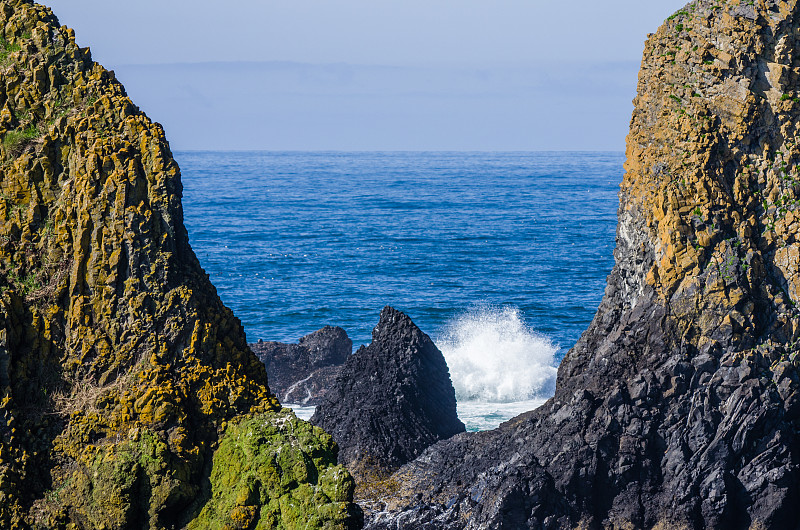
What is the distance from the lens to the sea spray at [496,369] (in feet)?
138

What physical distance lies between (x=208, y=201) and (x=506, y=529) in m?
108

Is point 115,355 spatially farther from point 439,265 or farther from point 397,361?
point 439,265

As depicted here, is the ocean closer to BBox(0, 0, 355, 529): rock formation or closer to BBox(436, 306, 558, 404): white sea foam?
BBox(436, 306, 558, 404): white sea foam

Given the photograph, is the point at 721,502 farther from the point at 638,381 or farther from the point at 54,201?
the point at 54,201

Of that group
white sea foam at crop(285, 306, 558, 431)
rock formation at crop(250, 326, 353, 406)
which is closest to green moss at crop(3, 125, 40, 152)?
white sea foam at crop(285, 306, 558, 431)

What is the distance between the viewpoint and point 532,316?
205ft

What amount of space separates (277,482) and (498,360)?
114 feet

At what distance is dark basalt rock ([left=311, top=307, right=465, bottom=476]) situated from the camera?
26.8 metres

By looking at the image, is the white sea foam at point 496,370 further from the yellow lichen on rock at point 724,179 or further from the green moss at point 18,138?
the green moss at point 18,138

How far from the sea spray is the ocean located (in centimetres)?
9

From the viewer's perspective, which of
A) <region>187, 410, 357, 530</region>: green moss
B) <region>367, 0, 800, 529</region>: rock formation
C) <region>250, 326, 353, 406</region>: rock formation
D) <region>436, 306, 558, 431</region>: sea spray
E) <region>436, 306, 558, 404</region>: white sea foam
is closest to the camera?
<region>187, 410, 357, 530</region>: green moss

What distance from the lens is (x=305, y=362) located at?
4084 cm

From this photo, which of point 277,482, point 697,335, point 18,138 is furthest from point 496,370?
point 18,138

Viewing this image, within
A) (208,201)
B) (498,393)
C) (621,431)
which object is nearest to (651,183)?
(621,431)
